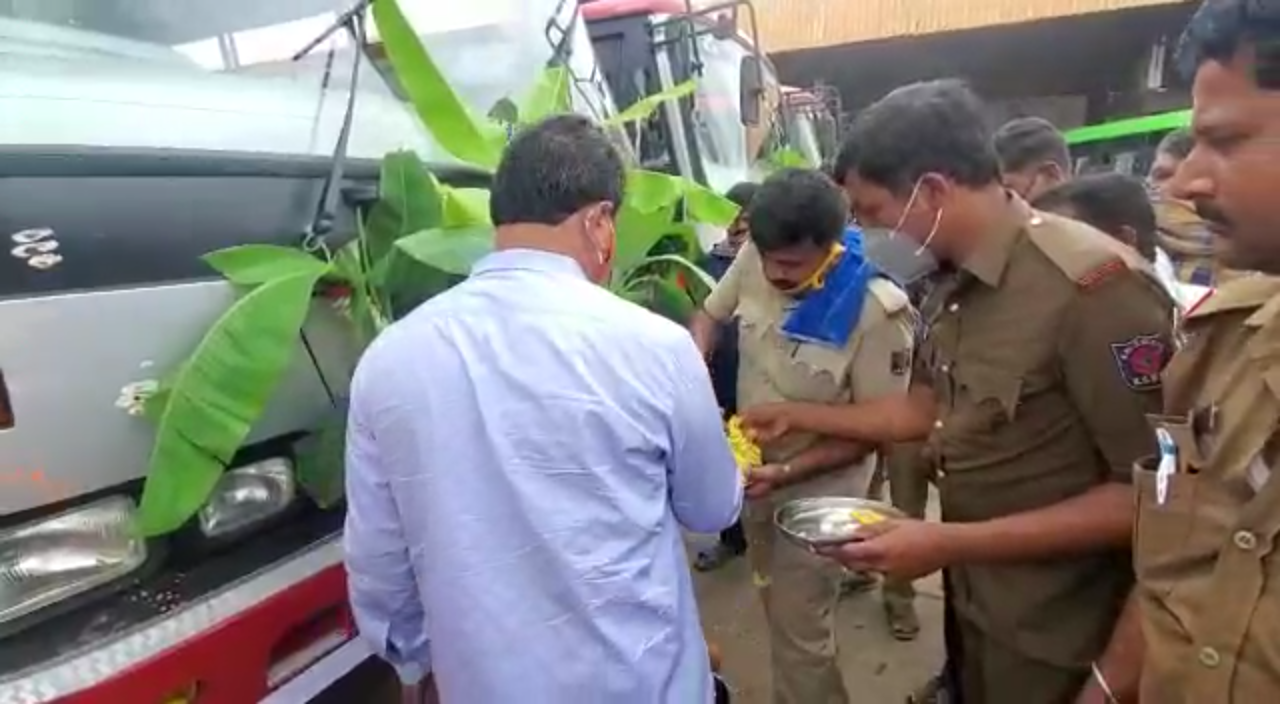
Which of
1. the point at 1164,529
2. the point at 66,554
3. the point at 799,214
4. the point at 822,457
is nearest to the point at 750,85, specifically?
the point at 799,214

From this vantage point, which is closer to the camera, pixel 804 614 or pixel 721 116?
pixel 804 614

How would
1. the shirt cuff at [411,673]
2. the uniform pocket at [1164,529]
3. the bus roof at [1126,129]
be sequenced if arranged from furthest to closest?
the bus roof at [1126,129], the shirt cuff at [411,673], the uniform pocket at [1164,529]

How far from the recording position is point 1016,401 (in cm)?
171

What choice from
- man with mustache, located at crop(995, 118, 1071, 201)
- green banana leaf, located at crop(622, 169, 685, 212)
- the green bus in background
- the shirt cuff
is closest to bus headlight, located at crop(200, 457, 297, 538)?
the shirt cuff

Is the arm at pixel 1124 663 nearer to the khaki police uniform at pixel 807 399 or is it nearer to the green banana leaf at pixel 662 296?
the khaki police uniform at pixel 807 399

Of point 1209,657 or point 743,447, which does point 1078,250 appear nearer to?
point 1209,657

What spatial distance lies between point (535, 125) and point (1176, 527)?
3.61ft

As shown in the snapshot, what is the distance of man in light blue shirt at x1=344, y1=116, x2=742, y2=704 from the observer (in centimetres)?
144

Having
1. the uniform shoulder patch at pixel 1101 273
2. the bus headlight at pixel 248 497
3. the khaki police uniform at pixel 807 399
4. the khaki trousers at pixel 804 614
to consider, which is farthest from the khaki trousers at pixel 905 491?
the bus headlight at pixel 248 497

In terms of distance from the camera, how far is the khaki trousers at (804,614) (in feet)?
8.60

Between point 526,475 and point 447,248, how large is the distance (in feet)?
1.97

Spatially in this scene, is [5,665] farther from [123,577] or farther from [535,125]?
[535,125]

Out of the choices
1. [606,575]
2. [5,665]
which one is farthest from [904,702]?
[5,665]

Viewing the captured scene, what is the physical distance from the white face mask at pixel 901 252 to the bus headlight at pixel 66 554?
4.80 feet
